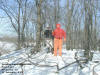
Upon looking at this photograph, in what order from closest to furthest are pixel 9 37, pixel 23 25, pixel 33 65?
pixel 33 65 < pixel 23 25 < pixel 9 37

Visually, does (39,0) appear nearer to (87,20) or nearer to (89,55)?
(87,20)

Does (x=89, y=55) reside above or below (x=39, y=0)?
below

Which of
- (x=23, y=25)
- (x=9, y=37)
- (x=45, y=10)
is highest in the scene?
(x=45, y=10)

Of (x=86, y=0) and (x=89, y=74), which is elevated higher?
(x=86, y=0)

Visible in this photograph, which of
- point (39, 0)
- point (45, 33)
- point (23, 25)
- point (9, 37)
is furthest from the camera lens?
point (9, 37)

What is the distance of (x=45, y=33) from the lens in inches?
393

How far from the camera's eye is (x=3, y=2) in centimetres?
1820

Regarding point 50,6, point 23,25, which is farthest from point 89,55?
point 23,25

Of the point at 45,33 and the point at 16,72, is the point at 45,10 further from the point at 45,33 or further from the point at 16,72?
the point at 16,72

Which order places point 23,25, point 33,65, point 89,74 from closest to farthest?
point 89,74
point 33,65
point 23,25

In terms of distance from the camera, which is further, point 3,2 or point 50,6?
point 3,2

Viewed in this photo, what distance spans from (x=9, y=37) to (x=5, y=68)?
79.1 feet

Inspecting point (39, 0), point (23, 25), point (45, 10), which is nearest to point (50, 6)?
point (45, 10)

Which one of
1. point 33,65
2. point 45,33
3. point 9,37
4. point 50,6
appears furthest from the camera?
point 9,37
